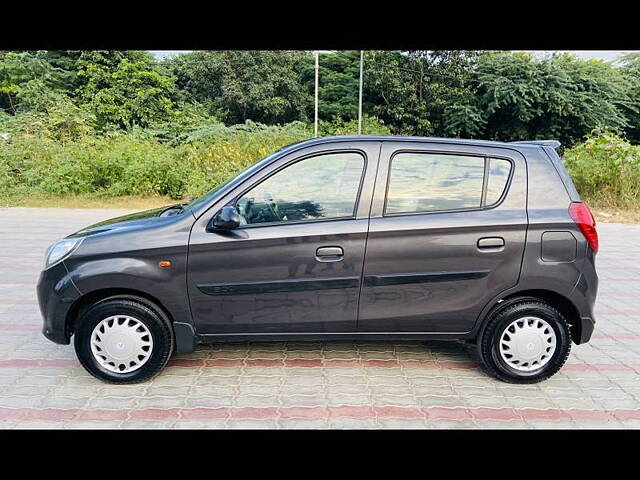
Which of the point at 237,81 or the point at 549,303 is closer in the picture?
the point at 549,303

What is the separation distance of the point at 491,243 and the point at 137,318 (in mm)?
2597

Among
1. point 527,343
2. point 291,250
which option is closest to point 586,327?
point 527,343

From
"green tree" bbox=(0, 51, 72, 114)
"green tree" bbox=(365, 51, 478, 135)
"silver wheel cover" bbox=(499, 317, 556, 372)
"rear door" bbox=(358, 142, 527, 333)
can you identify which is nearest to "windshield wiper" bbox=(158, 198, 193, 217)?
"rear door" bbox=(358, 142, 527, 333)

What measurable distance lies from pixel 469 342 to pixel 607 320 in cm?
247

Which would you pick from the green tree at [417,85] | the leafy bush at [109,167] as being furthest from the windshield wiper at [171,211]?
the green tree at [417,85]

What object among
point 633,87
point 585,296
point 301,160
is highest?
point 633,87

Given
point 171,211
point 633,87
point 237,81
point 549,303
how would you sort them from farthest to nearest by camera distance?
1. point 237,81
2. point 633,87
3. point 171,211
4. point 549,303

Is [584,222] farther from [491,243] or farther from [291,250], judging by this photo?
[291,250]

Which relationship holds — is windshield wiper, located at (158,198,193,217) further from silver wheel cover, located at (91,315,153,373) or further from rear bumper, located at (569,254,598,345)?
rear bumper, located at (569,254,598,345)

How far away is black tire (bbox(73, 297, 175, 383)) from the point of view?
13.0 ft

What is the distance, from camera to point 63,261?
3.98m

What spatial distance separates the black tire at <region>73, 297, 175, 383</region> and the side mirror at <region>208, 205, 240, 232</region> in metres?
0.75

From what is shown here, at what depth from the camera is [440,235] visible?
13.1ft

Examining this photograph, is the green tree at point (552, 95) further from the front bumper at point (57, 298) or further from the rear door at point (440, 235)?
the front bumper at point (57, 298)
